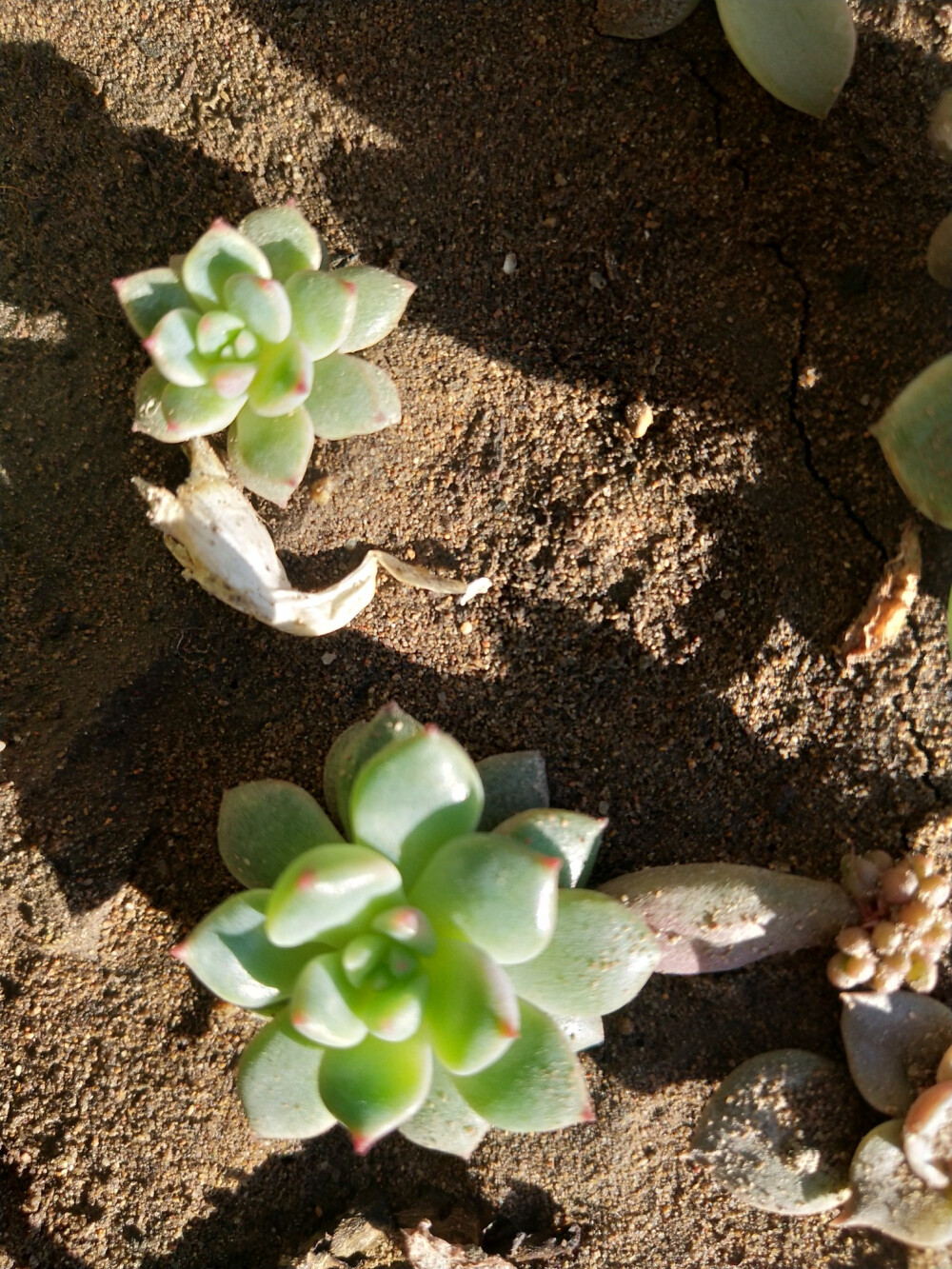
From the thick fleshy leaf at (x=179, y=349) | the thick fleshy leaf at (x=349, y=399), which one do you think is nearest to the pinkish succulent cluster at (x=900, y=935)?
the thick fleshy leaf at (x=349, y=399)

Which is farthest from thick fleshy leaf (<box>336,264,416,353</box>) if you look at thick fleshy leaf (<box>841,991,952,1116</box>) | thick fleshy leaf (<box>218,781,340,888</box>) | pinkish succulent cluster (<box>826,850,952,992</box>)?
thick fleshy leaf (<box>841,991,952,1116</box>)

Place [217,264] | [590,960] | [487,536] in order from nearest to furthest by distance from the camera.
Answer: [590,960]
[217,264]
[487,536]

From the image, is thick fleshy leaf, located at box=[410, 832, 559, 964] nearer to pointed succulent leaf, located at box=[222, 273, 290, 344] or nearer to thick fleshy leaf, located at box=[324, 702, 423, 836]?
thick fleshy leaf, located at box=[324, 702, 423, 836]

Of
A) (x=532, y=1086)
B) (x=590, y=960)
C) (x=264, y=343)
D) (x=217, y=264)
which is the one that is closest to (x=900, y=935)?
(x=590, y=960)

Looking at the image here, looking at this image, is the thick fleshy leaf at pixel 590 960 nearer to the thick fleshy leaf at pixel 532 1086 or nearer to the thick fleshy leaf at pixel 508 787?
the thick fleshy leaf at pixel 532 1086

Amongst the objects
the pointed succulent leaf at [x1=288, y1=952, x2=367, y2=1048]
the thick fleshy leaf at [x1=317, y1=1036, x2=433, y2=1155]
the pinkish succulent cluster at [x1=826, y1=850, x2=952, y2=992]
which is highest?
the pinkish succulent cluster at [x1=826, y1=850, x2=952, y2=992]

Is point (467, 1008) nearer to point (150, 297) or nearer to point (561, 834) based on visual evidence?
point (561, 834)

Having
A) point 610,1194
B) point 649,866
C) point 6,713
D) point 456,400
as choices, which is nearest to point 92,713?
point 6,713
